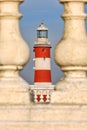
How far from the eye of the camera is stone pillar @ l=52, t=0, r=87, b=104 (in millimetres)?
8812

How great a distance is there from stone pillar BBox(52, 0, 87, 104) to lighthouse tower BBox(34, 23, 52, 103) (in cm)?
18

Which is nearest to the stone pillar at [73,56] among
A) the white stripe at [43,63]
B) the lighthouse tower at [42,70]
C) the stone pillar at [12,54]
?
the lighthouse tower at [42,70]

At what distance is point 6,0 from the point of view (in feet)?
29.2

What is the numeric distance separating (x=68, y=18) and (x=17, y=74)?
962mm

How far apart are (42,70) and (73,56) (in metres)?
4.36

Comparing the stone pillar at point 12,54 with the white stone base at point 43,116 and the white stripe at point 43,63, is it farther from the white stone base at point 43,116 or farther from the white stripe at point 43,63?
the white stripe at point 43,63

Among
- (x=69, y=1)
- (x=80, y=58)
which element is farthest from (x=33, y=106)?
(x=69, y=1)

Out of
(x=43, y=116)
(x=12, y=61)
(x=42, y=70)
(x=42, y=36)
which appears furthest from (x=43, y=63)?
(x=43, y=116)

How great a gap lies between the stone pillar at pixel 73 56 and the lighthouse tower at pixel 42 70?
0.58ft

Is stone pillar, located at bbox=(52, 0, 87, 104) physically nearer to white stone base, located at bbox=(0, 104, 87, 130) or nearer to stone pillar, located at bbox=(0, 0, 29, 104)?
white stone base, located at bbox=(0, 104, 87, 130)

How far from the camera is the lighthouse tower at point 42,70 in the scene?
8.94 m

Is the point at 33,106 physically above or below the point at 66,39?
below

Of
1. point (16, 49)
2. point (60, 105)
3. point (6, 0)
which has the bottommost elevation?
point (60, 105)

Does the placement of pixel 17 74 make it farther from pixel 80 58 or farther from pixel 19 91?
pixel 80 58
